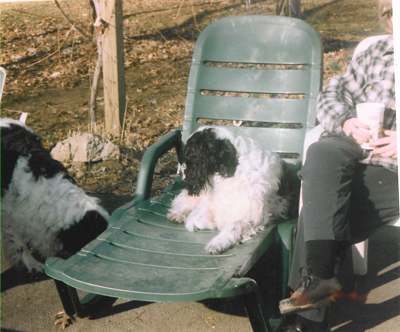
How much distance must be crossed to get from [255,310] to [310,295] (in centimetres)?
25

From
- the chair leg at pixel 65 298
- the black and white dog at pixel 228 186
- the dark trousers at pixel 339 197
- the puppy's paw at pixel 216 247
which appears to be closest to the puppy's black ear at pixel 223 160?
the black and white dog at pixel 228 186

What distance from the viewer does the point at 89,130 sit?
539 cm

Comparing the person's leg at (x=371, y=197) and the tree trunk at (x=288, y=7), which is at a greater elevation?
the tree trunk at (x=288, y=7)

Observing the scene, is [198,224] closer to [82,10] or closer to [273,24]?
[273,24]

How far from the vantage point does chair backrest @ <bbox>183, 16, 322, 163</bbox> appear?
378 centimetres

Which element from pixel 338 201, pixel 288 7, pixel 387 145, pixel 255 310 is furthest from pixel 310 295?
pixel 288 7

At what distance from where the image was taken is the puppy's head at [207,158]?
3338 millimetres

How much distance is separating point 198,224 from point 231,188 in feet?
0.83

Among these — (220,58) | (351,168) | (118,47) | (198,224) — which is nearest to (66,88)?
(118,47)

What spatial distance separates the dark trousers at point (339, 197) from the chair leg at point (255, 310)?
21 cm

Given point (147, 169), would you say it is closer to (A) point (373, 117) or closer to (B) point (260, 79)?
(B) point (260, 79)

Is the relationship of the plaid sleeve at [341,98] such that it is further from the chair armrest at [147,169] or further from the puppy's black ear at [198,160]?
the chair armrest at [147,169]

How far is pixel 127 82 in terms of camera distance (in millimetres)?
6719

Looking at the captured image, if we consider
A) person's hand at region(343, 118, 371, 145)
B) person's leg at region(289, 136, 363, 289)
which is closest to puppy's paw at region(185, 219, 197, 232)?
person's leg at region(289, 136, 363, 289)
